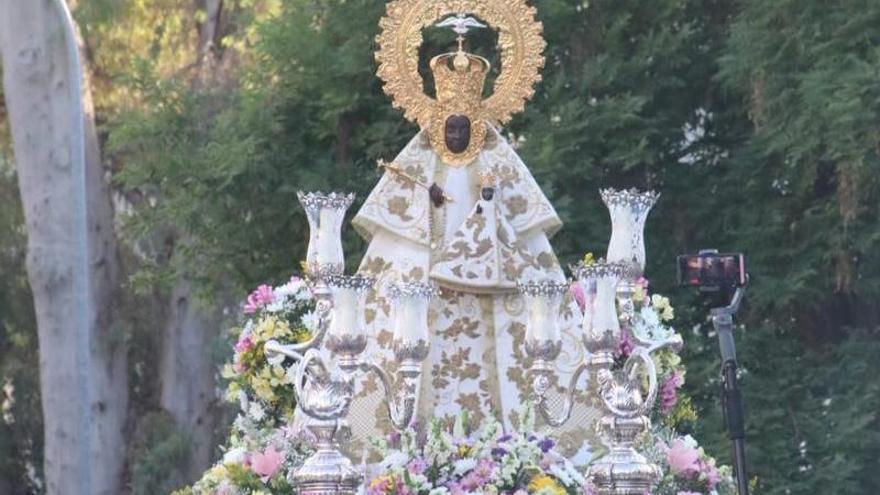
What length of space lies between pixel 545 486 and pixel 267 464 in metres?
1.77

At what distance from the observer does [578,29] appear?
2198cm

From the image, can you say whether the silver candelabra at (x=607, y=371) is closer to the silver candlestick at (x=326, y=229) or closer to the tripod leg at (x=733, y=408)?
the tripod leg at (x=733, y=408)

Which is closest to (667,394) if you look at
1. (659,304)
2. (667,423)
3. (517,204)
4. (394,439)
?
(667,423)

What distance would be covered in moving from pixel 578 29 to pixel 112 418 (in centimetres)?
774

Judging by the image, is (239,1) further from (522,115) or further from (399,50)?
(399,50)

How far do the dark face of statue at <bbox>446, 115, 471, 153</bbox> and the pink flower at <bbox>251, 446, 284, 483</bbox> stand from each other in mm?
2100

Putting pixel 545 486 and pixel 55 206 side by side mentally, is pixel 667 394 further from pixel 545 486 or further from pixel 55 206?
pixel 55 206

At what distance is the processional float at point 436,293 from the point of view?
460 inches

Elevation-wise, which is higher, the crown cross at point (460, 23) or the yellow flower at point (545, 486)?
the crown cross at point (460, 23)

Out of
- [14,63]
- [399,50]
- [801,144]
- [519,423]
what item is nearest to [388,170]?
[399,50]

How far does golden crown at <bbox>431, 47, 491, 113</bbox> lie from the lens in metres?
14.3

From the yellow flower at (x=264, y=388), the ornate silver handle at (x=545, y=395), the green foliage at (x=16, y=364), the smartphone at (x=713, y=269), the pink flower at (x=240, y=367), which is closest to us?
the ornate silver handle at (x=545, y=395)

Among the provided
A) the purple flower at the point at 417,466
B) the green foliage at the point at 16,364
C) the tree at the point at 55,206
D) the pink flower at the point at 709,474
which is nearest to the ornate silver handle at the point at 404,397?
the purple flower at the point at 417,466

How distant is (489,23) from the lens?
48.2ft
